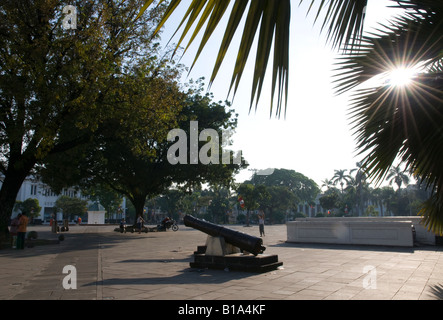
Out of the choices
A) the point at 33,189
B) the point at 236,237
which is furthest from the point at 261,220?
the point at 33,189

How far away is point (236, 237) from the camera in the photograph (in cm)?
866

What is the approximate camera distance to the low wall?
1390cm

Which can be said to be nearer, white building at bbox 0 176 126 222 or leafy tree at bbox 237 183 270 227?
leafy tree at bbox 237 183 270 227

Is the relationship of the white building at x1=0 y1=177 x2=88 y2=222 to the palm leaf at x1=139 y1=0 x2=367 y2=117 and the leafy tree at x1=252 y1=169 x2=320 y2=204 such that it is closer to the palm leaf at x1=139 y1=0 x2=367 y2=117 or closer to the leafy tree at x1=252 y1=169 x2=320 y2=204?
the leafy tree at x1=252 y1=169 x2=320 y2=204

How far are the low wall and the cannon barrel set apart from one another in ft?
25.5

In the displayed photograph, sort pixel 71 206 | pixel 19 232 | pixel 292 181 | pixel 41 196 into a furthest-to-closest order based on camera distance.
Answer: pixel 292 181 < pixel 41 196 < pixel 71 206 < pixel 19 232

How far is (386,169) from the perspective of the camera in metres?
4.49

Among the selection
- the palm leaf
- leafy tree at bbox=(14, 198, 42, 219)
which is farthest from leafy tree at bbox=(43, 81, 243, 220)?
leafy tree at bbox=(14, 198, 42, 219)

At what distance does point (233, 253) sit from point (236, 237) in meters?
0.64

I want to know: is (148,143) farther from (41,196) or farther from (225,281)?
(41,196)
